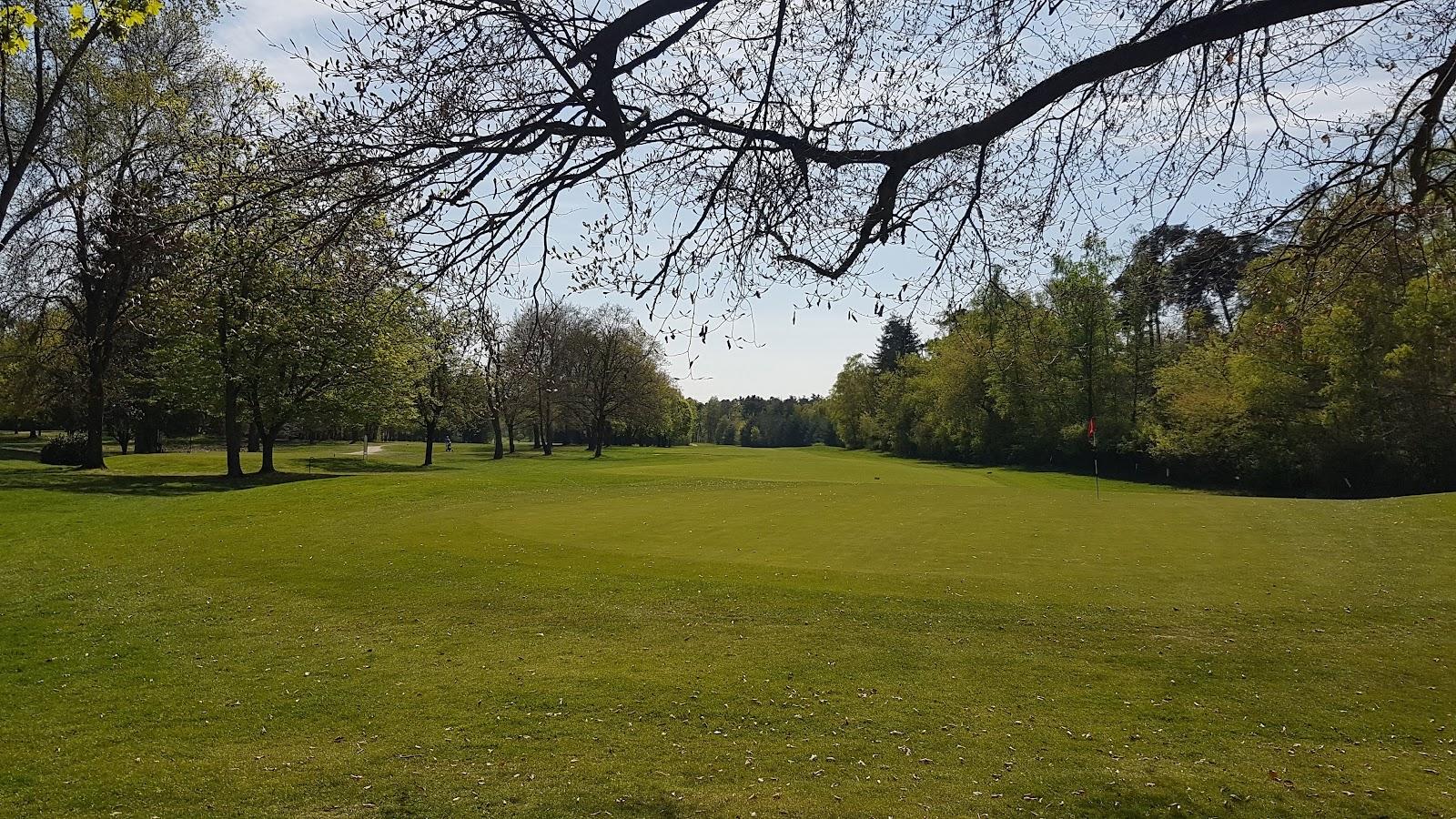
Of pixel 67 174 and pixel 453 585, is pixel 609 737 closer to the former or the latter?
pixel 453 585

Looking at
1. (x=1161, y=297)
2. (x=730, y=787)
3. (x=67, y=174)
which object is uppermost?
(x=67, y=174)

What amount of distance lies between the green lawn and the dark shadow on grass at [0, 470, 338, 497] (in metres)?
6.31

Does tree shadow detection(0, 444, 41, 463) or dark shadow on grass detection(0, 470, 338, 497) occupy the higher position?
tree shadow detection(0, 444, 41, 463)

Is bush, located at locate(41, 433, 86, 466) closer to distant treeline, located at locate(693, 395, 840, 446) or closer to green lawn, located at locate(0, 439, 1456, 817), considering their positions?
green lawn, located at locate(0, 439, 1456, 817)

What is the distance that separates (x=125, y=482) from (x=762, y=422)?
4331 inches

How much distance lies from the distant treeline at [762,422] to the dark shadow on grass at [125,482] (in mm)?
90068

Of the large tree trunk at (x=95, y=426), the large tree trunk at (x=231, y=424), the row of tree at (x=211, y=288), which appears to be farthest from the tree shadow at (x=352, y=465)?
the large tree trunk at (x=95, y=426)

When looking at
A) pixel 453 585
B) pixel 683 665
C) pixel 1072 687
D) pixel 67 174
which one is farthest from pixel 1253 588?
pixel 67 174

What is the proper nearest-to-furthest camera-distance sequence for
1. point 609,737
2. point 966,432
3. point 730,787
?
point 730,787, point 609,737, point 966,432

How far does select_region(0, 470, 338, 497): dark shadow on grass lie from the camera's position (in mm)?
23469

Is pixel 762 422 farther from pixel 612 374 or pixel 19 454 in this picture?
pixel 19 454

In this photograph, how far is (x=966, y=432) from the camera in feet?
197

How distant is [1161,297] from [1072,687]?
4034 mm

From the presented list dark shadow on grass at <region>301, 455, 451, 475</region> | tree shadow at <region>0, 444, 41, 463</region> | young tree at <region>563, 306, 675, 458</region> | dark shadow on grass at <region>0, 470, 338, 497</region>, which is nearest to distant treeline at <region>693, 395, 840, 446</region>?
young tree at <region>563, 306, 675, 458</region>
